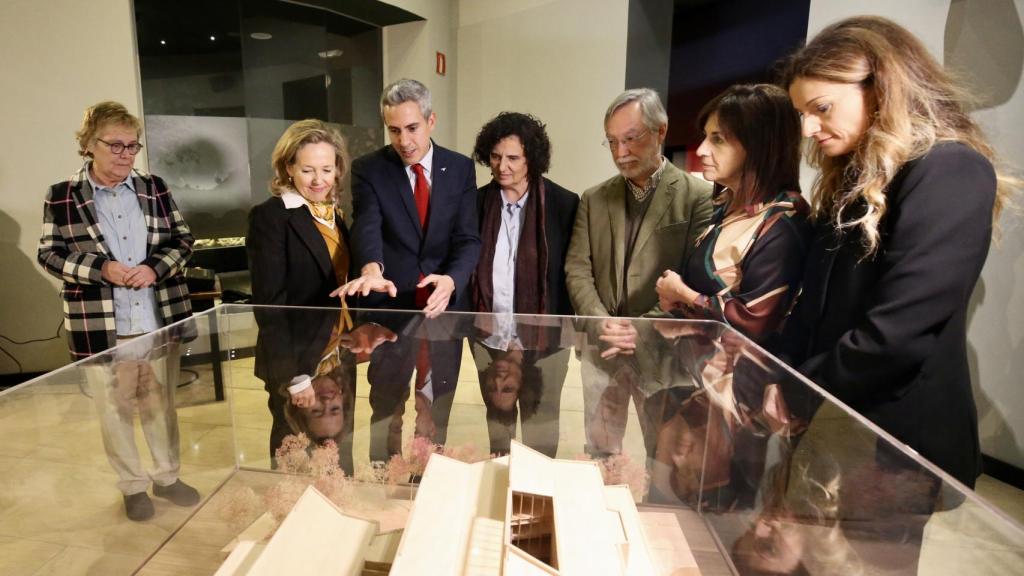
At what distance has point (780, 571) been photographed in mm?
820

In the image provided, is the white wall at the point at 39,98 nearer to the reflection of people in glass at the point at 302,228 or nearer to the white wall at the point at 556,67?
the reflection of people in glass at the point at 302,228

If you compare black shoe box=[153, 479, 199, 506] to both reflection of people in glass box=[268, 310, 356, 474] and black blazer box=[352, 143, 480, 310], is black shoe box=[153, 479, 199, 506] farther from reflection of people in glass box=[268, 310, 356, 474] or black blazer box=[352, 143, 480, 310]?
black blazer box=[352, 143, 480, 310]

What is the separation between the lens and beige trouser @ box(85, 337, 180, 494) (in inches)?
39.8

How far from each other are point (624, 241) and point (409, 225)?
2.36 feet

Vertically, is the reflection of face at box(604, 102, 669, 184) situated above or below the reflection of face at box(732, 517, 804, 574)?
above

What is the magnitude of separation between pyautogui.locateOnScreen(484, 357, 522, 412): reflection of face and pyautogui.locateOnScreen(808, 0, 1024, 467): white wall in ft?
7.38

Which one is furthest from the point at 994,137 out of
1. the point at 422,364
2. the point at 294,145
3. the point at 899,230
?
the point at 294,145

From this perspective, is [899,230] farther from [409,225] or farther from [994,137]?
[994,137]

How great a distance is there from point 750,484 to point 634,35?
3245 mm

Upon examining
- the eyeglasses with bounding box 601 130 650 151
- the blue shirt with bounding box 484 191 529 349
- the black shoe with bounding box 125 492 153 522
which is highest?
the eyeglasses with bounding box 601 130 650 151

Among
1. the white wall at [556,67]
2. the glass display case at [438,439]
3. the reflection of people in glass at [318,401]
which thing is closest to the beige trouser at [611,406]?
the glass display case at [438,439]

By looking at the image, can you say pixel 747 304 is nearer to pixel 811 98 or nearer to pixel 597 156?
pixel 811 98

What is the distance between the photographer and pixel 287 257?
6.13 feet

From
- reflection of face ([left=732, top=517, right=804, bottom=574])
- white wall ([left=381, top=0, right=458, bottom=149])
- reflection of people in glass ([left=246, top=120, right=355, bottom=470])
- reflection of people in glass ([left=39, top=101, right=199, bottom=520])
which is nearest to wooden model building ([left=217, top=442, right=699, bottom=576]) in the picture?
reflection of face ([left=732, top=517, right=804, bottom=574])
